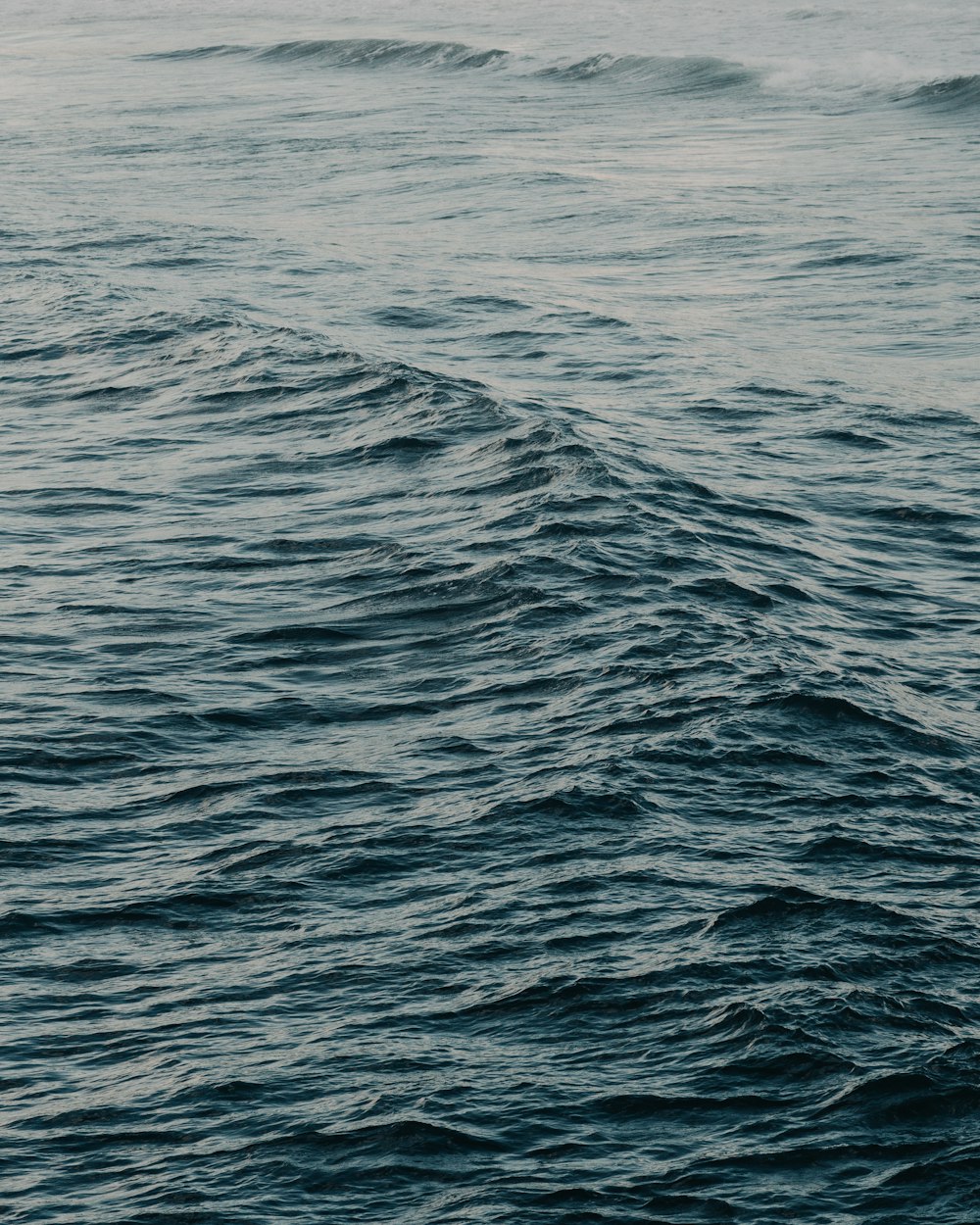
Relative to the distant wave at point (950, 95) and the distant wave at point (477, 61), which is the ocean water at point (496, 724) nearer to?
the distant wave at point (950, 95)

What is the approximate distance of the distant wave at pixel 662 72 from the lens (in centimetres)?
5375

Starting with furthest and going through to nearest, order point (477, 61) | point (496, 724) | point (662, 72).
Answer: point (477, 61), point (662, 72), point (496, 724)

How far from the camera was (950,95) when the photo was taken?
157 feet

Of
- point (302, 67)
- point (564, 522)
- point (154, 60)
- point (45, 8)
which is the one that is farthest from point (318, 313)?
point (45, 8)

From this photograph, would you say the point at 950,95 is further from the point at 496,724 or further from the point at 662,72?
the point at 496,724

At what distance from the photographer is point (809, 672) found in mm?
15617

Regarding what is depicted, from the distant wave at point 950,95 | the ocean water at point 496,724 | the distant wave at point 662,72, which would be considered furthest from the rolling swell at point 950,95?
the ocean water at point 496,724

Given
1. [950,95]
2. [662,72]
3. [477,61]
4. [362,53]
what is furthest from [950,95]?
[362,53]

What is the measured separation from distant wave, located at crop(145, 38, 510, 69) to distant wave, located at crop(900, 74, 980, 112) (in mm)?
18181

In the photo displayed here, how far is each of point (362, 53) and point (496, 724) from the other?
55937 mm

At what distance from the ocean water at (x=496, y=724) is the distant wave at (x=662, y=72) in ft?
65.9

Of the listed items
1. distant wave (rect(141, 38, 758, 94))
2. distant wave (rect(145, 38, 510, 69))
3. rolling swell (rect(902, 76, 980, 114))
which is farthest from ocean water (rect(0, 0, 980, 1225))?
distant wave (rect(145, 38, 510, 69))

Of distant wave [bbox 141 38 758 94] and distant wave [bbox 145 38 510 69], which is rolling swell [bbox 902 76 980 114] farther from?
distant wave [bbox 145 38 510 69]

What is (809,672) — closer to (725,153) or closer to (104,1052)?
(104,1052)
